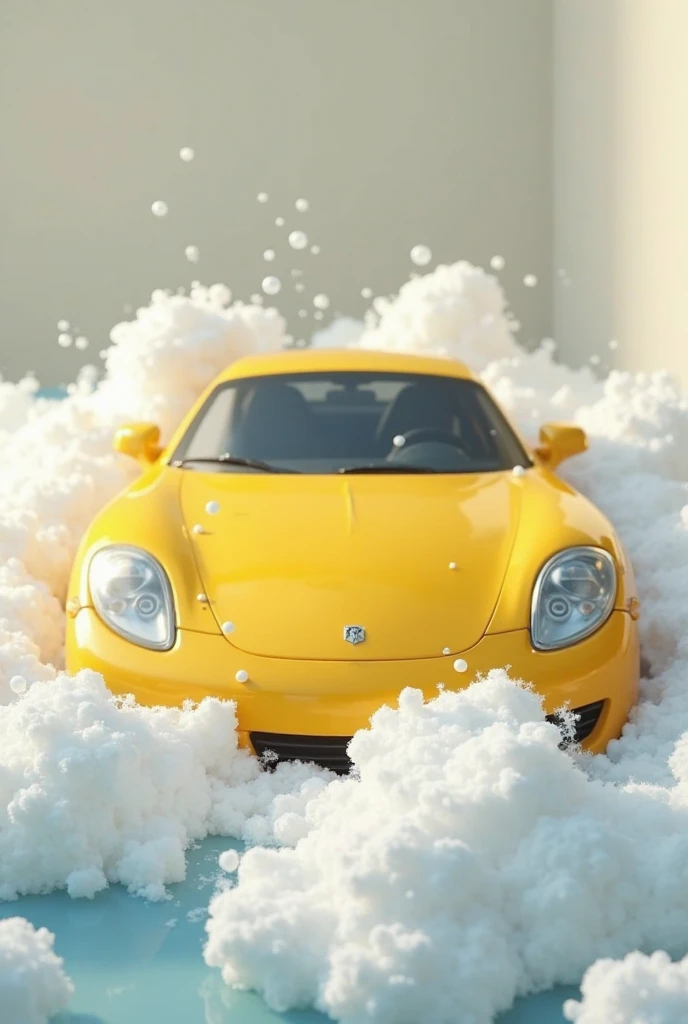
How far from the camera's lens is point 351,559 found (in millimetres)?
3293

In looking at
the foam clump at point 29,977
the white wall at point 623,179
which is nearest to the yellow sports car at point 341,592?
the foam clump at point 29,977

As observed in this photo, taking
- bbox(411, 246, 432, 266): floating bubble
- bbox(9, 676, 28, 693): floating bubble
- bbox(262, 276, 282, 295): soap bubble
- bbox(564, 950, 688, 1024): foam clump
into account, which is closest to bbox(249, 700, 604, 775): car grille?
bbox(9, 676, 28, 693): floating bubble

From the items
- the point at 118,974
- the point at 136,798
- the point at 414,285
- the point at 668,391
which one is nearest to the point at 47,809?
the point at 136,798

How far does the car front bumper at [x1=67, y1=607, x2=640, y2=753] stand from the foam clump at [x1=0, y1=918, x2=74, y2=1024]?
36.9 inches

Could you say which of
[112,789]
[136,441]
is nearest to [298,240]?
[136,441]

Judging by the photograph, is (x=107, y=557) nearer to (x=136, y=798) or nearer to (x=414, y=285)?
(x=136, y=798)

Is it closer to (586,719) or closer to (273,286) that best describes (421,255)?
(273,286)

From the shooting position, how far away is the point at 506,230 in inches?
473

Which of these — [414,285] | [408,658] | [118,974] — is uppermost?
[414,285]

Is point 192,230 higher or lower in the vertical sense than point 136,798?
higher

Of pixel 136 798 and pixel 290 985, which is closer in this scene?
pixel 290 985

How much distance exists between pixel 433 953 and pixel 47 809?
0.89 meters

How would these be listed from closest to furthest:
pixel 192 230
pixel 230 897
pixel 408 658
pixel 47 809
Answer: pixel 230 897, pixel 47 809, pixel 408 658, pixel 192 230

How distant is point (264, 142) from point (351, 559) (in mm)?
9260
